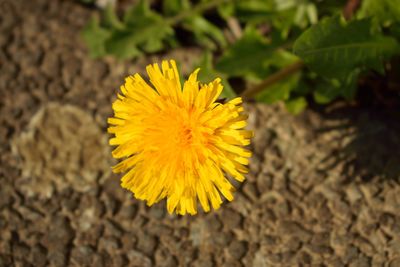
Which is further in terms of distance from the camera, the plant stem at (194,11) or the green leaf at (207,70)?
the plant stem at (194,11)

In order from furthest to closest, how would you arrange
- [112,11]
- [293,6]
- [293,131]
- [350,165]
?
[112,11], [293,6], [293,131], [350,165]

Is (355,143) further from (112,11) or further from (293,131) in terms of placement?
(112,11)

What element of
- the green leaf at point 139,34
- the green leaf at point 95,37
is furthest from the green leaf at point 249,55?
the green leaf at point 95,37

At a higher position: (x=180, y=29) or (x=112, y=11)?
(x=112, y=11)

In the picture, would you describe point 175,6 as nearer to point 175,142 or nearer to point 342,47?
point 342,47

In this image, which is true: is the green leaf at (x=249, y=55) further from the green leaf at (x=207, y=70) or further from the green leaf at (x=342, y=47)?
the green leaf at (x=342, y=47)

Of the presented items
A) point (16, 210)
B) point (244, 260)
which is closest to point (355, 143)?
point (244, 260)

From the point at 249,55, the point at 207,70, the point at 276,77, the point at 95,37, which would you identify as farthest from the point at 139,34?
the point at 276,77
